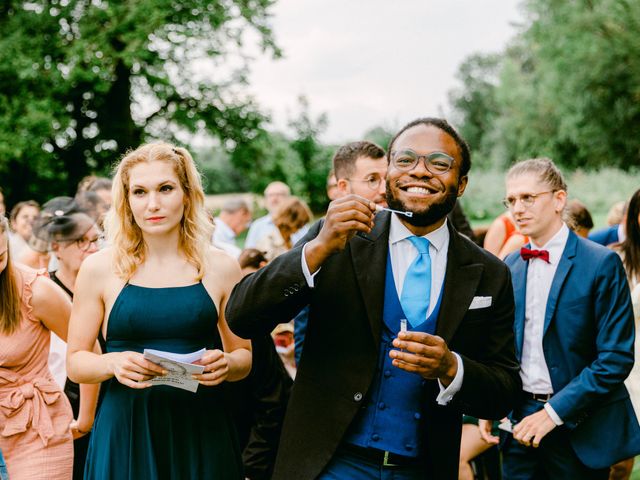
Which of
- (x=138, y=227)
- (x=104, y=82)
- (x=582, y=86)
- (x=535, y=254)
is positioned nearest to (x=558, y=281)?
(x=535, y=254)

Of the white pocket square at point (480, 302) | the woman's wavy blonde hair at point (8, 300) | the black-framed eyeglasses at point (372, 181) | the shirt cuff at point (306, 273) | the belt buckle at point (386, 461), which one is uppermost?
the black-framed eyeglasses at point (372, 181)

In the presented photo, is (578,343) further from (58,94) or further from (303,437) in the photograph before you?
(58,94)

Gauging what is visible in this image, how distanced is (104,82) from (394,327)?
18.2 m

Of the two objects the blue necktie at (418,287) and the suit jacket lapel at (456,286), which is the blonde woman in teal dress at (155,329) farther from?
the suit jacket lapel at (456,286)

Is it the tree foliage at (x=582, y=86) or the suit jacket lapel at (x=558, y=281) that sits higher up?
the tree foliage at (x=582, y=86)

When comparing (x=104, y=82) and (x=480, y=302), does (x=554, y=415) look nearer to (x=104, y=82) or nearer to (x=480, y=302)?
(x=480, y=302)

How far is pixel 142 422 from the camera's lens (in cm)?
303

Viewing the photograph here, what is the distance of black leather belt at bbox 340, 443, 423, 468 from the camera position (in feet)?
8.14

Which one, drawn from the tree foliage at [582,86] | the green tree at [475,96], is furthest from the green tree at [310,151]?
the green tree at [475,96]

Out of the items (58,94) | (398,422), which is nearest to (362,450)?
(398,422)

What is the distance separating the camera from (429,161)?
8.52 ft

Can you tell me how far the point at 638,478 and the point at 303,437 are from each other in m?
4.64

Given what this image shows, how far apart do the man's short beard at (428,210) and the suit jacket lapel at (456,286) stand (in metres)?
0.16

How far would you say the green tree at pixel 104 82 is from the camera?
18.4 metres
